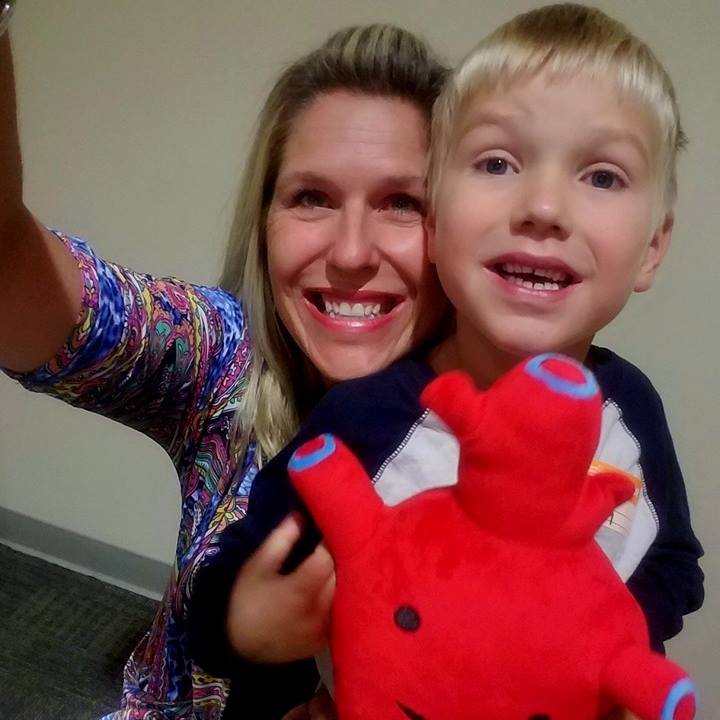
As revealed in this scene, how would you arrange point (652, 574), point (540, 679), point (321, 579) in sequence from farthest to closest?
point (652, 574) → point (321, 579) → point (540, 679)

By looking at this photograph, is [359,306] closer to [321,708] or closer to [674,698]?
[321,708]

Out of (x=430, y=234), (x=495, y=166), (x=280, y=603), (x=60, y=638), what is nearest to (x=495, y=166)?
(x=495, y=166)

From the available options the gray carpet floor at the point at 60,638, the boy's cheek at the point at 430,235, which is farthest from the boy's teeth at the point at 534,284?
the gray carpet floor at the point at 60,638

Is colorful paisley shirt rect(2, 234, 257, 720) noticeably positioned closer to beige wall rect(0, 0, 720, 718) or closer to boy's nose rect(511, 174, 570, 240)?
boy's nose rect(511, 174, 570, 240)

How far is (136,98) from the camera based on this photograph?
129 cm

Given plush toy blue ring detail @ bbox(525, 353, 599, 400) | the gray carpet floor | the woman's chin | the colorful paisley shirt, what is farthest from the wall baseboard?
plush toy blue ring detail @ bbox(525, 353, 599, 400)

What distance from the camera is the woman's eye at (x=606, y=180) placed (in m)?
0.52

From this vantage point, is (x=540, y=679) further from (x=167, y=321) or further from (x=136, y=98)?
(x=136, y=98)

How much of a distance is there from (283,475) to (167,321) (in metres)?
0.21

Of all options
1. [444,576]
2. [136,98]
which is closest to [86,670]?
[136,98]

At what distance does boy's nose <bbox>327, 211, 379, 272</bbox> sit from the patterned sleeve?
0.14 m

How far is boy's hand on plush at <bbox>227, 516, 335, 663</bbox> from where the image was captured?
481mm

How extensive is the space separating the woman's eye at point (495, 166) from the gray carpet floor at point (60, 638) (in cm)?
125

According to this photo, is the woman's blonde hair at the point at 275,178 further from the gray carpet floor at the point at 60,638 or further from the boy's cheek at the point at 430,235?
the gray carpet floor at the point at 60,638
